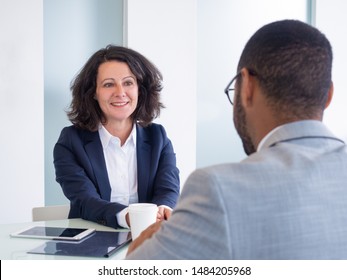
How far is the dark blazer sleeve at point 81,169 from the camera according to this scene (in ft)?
6.70

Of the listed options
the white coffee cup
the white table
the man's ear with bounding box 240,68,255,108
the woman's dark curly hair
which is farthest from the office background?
the man's ear with bounding box 240,68,255,108

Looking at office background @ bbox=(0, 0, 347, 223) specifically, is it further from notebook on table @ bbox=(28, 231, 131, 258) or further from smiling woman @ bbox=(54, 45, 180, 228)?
notebook on table @ bbox=(28, 231, 131, 258)

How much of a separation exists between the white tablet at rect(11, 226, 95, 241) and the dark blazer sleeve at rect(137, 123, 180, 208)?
1.57ft

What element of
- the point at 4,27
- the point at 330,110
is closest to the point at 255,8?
the point at 330,110

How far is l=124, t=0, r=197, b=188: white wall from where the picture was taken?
3.20 m

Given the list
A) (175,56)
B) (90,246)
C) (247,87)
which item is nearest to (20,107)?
(175,56)

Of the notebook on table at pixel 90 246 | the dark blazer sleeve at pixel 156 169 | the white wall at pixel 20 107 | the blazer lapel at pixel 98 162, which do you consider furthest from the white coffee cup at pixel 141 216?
the white wall at pixel 20 107

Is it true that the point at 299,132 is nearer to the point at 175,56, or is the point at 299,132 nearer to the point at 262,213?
the point at 262,213

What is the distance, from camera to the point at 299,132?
90 cm

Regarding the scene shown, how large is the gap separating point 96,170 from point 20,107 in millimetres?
914

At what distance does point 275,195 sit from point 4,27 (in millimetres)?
2411

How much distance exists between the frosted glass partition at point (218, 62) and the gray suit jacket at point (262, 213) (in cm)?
272

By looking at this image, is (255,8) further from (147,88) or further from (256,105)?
(256,105)
